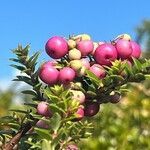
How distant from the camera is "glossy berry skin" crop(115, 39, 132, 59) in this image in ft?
5.04

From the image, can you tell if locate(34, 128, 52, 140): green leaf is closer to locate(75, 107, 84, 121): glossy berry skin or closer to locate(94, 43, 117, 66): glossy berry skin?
locate(75, 107, 84, 121): glossy berry skin

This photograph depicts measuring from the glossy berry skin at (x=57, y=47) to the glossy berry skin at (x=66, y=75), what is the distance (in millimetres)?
57

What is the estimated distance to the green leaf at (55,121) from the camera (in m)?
1.39

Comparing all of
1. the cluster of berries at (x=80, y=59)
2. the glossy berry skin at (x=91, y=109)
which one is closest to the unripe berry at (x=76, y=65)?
the cluster of berries at (x=80, y=59)

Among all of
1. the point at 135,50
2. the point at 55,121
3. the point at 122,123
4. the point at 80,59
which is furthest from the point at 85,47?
the point at 122,123

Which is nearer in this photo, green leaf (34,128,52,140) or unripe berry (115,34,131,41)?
green leaf (34,128,52,140)

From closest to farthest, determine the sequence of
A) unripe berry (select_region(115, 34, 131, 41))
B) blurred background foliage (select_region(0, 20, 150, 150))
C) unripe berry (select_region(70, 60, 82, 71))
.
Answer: unripe berry (select_region(70, 60, 82, 71)) < unripe berry (select_region(115, 34, 131, 41)) < blurred background foliage (select_region(0, 20, 150, 150))

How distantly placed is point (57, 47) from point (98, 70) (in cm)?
12

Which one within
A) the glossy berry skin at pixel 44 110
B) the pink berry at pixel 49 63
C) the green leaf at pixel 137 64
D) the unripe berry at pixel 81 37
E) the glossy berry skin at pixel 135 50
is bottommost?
the glossy berry skin at pixel 44 110

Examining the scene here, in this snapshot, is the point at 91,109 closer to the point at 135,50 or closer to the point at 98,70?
the point at 98,70

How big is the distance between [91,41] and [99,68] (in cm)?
9

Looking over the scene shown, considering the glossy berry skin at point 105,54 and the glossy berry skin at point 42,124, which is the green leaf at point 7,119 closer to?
the glossy berry skin at point 42,124

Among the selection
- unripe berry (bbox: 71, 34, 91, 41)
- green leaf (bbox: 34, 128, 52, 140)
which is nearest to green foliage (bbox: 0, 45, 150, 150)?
green leaf (bbox: 34, 128, 52, 140)

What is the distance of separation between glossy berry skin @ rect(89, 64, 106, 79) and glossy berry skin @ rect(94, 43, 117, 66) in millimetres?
22
